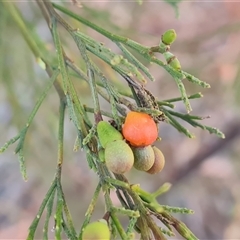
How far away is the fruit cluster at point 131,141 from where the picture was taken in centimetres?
36

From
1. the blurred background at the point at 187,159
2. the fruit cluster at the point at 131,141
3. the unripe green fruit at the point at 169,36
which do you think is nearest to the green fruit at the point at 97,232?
the fruit cluster at the point at 131,141

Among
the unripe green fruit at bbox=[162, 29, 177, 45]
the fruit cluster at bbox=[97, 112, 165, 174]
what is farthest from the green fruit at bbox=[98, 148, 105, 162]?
the unripe green fruit at bbox=[162, 29, 177, 45]

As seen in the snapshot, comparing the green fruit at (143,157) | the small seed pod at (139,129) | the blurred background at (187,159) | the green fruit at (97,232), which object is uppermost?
the blurred background at (187,159)

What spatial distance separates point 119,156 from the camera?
0.35 m

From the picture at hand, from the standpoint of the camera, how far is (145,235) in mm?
402

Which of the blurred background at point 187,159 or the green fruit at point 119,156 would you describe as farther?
the blurred background at point 187,159

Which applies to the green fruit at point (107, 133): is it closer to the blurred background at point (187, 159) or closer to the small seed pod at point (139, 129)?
the small seed pod at point (139, 129)

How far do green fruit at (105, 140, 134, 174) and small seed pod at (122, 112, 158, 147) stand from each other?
0.01 meters

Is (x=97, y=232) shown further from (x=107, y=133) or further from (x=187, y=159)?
(x=187, y=159)

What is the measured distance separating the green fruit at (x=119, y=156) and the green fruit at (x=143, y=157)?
0.02 m

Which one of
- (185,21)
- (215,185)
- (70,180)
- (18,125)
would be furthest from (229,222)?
(18,125)

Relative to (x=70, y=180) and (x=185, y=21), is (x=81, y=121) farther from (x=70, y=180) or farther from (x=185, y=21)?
A: (x=185, y=21)

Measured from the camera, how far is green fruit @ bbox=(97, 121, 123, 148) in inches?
14.7

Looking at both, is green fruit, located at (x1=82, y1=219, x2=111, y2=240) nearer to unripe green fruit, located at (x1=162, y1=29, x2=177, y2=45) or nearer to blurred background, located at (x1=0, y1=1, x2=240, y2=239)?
unripe green fruit, located at (x1=162, y1=29, x2=177, y2=45)
